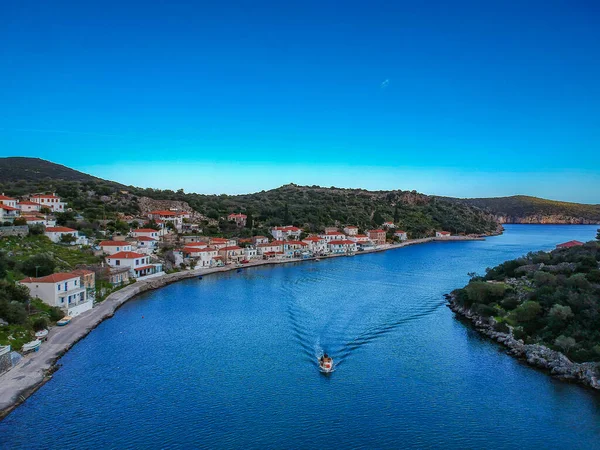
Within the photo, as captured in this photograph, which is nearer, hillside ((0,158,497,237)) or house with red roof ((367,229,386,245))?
hillside ((0,158,497,237))

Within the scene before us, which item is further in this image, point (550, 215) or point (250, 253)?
point (550, 215)

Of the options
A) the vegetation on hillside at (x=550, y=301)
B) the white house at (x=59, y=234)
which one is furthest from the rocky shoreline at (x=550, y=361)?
the white house at (x=59, y=234)

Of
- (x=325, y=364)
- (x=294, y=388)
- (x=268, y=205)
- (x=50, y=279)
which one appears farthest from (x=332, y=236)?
(x=294, y=388)

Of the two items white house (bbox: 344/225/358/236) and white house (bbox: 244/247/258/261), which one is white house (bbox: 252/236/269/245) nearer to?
white house (bbox: 244/247/258/261)

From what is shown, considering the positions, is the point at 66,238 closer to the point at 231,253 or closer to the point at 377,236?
the point at 231,253

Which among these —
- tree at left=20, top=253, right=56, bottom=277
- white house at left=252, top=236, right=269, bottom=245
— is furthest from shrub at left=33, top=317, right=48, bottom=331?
white house at left=252, top=236, right=269, bottom=245
